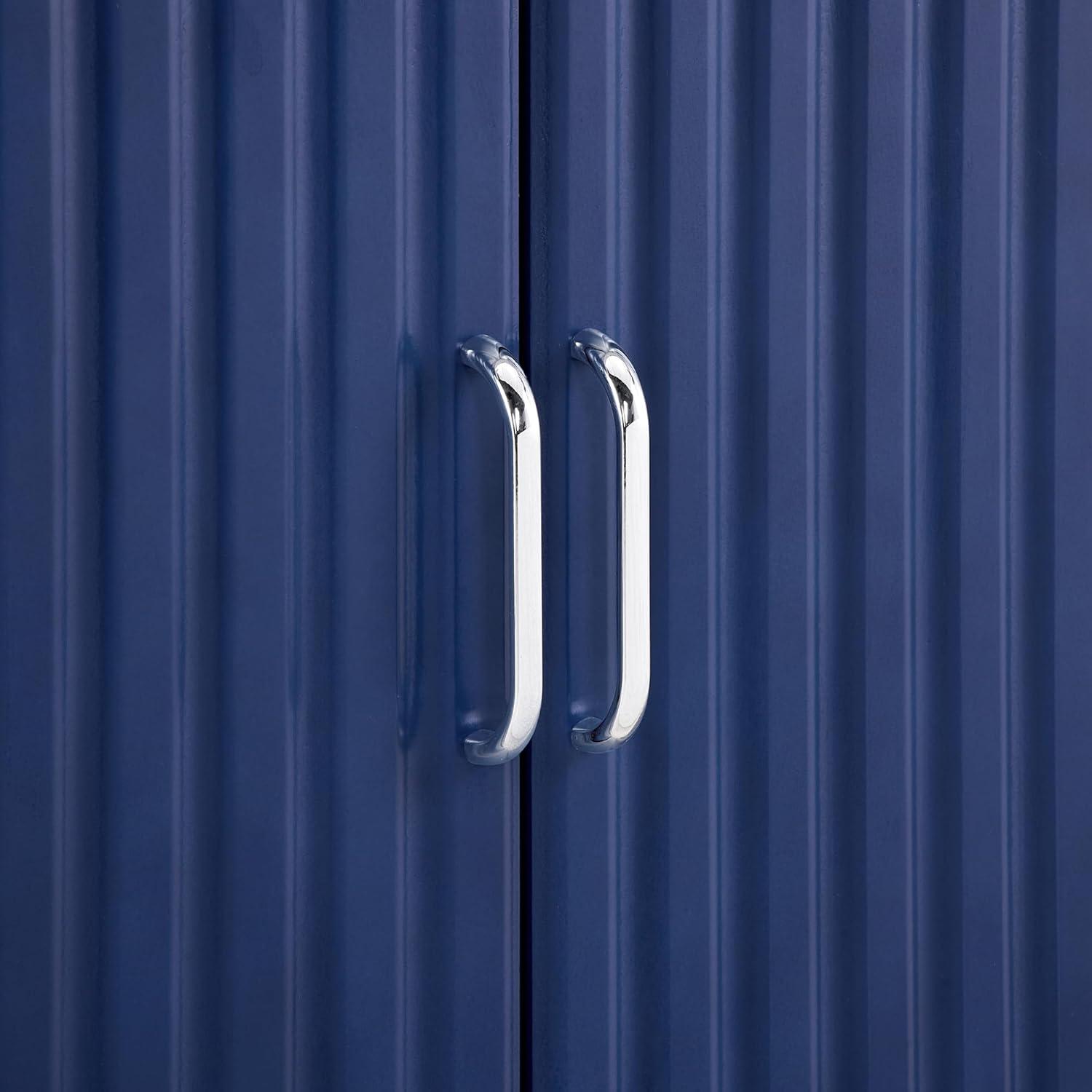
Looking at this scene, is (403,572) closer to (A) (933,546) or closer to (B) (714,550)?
(B) (714,550)

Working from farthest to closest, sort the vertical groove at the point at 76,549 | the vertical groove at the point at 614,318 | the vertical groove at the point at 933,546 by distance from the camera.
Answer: the vertical groove at the point at 933,546 → the vertical groove at the point at 614,318 → the vertical groove at the point at 76,549

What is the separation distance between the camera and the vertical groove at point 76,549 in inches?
24.8

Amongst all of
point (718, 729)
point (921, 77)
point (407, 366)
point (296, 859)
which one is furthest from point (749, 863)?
point (921, 77)

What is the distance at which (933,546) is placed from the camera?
87 centimetres

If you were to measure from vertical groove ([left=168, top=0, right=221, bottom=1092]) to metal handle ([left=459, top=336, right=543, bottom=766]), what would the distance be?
175 millimetres

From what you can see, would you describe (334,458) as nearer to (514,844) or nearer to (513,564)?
(513,564)

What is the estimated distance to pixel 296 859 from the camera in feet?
2.26

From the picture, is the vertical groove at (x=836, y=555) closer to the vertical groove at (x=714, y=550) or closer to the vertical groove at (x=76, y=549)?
the vertical groove at (x=714, y=550)

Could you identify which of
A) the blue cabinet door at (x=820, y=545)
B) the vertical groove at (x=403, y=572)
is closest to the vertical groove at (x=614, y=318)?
the blue cabinet door at (x=820, y=545)

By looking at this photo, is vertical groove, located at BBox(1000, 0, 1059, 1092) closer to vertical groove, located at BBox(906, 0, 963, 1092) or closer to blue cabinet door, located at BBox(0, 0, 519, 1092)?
vertical groove, located at BBox(906, 0, 963, 1092)

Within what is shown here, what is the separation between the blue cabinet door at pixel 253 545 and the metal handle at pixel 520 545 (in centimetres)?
3

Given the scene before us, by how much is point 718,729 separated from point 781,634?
0.29 feet

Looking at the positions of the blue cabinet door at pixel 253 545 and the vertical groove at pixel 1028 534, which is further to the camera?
the vertical groove at pixel 1028 534

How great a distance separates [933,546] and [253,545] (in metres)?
0.55
